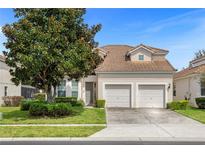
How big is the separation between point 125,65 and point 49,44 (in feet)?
41.5

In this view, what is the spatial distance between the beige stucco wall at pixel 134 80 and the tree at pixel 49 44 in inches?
314

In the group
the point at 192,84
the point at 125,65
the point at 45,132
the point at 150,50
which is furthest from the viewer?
the point at 192,84

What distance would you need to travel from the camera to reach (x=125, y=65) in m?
30.5

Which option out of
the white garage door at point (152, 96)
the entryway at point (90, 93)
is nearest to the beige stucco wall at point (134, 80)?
the white garage door at point (152, 96)

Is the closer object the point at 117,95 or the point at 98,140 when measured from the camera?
the point at 98,140

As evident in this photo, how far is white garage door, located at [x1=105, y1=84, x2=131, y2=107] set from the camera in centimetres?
2969

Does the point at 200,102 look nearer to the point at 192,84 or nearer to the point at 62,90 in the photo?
the point at 192,84

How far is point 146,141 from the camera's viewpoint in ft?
39.5

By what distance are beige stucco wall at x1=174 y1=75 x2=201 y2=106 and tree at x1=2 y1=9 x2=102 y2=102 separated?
13.0m

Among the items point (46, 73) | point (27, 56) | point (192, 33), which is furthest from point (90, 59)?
point (192, 33)

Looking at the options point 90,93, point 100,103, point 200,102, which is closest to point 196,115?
point 200,102

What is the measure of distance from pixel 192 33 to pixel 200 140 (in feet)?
43.5

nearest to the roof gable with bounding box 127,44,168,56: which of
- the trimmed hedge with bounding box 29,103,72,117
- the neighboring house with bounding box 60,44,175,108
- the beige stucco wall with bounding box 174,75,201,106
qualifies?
the neighboring house with bounding box 60,44,175,108

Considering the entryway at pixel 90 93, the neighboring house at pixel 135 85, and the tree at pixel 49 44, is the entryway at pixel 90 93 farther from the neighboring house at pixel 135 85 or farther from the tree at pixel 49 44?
the tree at pixel 49 44
